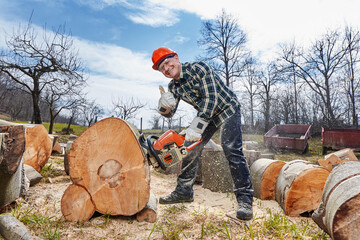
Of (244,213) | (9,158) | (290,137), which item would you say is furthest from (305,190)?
(290,137)

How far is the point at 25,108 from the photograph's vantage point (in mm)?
44062

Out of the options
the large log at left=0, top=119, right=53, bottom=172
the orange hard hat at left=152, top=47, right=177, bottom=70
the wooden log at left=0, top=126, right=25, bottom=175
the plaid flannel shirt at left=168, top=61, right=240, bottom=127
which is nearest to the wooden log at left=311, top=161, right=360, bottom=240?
the plaid flannel shirt at left=168, top=61, right=240, bottom=127

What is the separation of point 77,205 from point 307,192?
242 centimetres

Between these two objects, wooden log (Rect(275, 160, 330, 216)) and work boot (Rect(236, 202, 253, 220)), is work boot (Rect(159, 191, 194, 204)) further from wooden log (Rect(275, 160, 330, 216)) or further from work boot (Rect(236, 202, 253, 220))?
wooden log (Rect(275, 160, 330, 216))

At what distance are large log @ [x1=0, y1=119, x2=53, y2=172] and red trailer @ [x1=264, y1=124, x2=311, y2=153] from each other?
861cm

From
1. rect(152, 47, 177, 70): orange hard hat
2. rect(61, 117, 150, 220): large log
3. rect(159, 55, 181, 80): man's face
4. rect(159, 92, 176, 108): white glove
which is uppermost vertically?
A: rect(152, 47, 177, 70): orange hard hat

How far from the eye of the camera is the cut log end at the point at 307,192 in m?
2.34

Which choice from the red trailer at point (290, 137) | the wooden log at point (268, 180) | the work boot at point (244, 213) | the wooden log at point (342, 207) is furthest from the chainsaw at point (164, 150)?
the red trailer at point (290, 137)

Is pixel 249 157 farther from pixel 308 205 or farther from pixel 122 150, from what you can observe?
pixel 122 150

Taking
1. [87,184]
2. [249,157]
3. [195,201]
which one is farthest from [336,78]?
[87,184]

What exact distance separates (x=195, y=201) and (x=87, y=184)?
1.45m

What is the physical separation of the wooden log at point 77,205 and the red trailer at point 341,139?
9301 millimetres

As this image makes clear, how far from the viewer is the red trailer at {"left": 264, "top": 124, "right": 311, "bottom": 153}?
28.2ft

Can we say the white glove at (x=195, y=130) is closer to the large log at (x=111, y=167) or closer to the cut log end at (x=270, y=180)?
the large log at (x=111, y=167)
